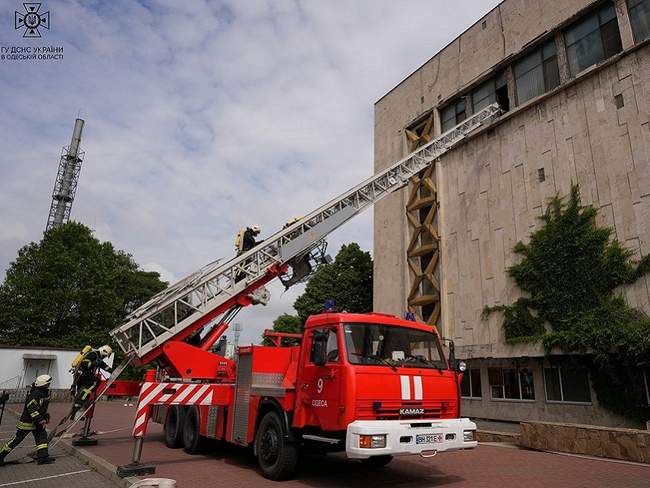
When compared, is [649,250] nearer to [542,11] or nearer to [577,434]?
[577,434]

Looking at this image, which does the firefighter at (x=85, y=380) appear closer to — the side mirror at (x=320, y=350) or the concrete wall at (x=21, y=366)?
the side mirror at (x=320, y=350)

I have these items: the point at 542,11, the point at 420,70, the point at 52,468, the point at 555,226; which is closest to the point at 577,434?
the point at 555,226

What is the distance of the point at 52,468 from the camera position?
26.7ft

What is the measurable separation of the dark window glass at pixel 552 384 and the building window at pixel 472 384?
3024 millimetres

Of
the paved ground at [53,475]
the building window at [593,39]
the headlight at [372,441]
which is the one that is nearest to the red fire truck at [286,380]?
the headlight at [372,441]

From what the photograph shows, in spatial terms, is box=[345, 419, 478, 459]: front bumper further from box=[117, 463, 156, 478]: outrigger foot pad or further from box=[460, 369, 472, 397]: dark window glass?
box=[460, 369, 472, 397]: dark window glass

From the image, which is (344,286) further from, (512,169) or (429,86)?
(512,169)

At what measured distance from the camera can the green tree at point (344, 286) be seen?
3459cm

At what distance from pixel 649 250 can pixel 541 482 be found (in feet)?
30.9

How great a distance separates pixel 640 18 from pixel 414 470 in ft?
53.7

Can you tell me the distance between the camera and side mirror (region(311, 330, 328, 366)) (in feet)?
21.6

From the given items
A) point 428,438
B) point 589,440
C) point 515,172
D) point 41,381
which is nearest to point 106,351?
point 41,381

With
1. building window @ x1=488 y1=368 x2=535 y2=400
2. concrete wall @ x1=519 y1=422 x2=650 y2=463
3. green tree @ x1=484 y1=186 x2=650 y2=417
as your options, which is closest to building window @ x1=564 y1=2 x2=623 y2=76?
green tree @ x1=484 y1=186 x2=650 y2=417

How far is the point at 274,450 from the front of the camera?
281 inches
